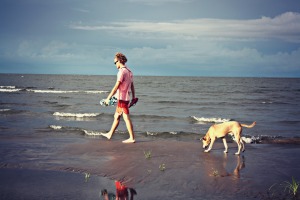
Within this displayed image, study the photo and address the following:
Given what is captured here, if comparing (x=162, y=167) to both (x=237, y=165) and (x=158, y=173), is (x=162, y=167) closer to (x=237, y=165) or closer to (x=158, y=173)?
(x=158, y=173)

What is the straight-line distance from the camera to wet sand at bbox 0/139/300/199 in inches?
199

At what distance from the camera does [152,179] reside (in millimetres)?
5727

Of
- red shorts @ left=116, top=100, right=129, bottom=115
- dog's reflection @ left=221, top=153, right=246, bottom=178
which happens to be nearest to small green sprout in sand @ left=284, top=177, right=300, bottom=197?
dog's reflection @ left=221, top=153, right=246, bottom=178

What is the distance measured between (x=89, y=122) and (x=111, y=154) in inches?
352

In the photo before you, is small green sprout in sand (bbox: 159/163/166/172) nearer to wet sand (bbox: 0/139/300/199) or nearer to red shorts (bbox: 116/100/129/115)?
wet sand (bbox: 0/139/300/199)

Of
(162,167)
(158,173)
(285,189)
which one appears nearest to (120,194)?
→ (158,173)

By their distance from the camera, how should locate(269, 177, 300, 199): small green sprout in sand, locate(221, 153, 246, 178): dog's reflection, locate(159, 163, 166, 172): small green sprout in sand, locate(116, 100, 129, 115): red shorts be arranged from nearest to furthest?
locate(269, 177, 300, 199): small green sprout in sand < locate(221, 153, 246, 178): dog's reflection < locate(159, 163, 166, 172): small green sprout in sand < locate(116, 100, 129, 115): red shorts

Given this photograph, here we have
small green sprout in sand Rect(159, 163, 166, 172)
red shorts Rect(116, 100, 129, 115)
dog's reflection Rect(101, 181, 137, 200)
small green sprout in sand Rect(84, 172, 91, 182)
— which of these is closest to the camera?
dog's reflection Rect(101, 181, 137, 200)

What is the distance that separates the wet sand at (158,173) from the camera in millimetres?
5062

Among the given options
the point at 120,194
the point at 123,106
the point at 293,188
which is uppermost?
the point at 123,106

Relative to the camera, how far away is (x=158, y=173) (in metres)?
6.04

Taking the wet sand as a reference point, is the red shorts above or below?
above

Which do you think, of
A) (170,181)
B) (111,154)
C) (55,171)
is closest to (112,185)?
(170,181)

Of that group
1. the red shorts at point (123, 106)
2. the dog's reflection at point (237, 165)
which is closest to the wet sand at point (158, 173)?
the dog's reflection at point (237, 165)
